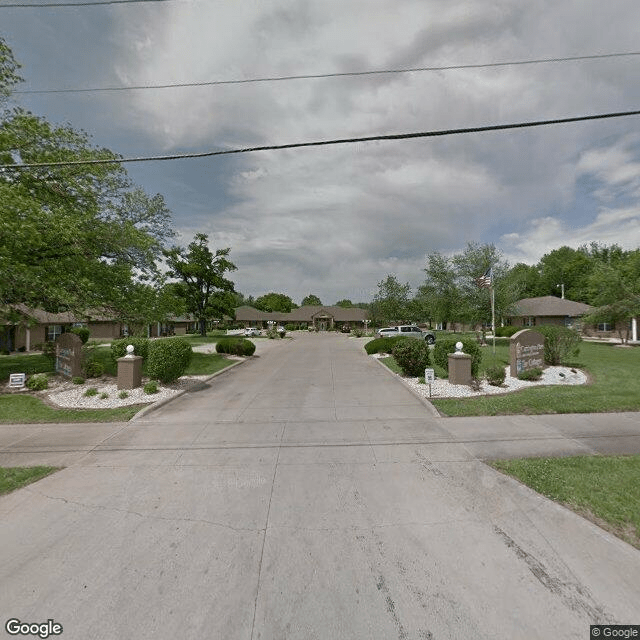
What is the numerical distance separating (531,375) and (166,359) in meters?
12.8

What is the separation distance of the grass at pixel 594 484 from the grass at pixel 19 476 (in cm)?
726

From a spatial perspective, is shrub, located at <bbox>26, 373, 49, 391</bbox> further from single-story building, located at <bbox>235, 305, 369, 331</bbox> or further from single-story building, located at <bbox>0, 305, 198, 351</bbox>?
single-story building, located at <bbox>235, 305, 369, 331</bbox>

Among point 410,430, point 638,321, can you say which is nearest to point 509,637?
point 410,430

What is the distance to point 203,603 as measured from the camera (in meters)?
2.73

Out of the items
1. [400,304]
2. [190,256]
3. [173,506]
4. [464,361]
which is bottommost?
[173,506]

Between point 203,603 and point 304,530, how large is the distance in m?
1.24

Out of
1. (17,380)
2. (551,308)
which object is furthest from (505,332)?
(17,380)

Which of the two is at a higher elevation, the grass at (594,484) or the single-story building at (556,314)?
the single-story building at (556,314)

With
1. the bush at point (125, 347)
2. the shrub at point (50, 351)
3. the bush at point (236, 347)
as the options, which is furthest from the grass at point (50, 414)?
the bush at point (236, 347)

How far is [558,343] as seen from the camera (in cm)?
1352

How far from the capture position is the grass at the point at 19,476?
4.72 meters

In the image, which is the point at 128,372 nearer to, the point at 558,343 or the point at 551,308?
the point at 558,343

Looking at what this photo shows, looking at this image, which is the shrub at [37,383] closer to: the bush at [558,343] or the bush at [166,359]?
the bush at [166,359]

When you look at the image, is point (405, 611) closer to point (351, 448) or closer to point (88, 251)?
point (351, 448)
